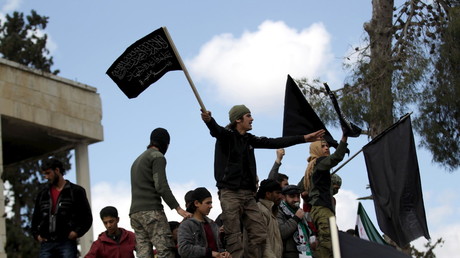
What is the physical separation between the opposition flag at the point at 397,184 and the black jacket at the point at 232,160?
1502mm

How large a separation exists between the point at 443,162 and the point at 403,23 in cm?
252

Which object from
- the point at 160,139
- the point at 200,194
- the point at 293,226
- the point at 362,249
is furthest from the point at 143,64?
the point at 362,249

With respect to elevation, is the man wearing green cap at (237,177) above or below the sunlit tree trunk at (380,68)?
below

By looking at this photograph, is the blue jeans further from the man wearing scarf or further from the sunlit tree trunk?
the sunlit tree trunk

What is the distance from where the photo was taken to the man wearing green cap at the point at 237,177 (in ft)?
33.1

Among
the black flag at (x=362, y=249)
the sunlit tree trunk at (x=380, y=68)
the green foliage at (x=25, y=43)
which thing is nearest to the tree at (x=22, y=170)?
the green foliage at (x=25, y=43)

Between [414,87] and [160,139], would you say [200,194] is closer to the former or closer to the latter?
[160,139]

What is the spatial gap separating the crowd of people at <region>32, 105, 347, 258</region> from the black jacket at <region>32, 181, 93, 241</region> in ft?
0.04

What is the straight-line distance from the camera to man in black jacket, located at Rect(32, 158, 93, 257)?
11008 millimetres

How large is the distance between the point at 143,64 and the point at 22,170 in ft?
102

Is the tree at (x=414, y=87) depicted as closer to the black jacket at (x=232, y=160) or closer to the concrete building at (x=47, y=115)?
the black jacket at (x=232, y=160)

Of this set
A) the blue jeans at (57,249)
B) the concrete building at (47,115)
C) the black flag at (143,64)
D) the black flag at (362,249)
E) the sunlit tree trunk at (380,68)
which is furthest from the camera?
the concrete building at (47,115)

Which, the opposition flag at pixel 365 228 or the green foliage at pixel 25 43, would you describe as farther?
the green foliage at pixel 25 43

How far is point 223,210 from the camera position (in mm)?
10148
